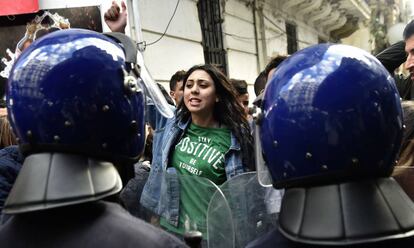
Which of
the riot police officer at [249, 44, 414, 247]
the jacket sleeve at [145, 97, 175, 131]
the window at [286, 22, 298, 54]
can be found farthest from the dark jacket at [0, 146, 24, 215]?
the window at [286, 22, 298, 54]

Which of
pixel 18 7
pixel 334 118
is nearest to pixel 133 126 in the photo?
pixel 334 118

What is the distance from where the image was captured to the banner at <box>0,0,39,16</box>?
13.6ft

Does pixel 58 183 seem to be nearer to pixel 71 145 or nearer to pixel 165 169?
pixel 71 145

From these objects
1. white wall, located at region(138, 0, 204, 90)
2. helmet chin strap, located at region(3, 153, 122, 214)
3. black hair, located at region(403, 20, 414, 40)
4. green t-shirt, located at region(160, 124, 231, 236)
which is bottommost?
green t-shirt, located at region(160, 124, 231, 236)

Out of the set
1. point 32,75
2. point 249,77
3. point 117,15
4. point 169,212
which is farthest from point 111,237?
point 249,77

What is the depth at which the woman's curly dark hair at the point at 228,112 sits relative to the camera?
2514 mm

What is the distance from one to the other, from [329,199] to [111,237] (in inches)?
20.6

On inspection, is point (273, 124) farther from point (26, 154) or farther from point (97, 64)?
point (26, 154)

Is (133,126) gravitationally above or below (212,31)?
below

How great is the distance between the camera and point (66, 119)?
1177 millimetres

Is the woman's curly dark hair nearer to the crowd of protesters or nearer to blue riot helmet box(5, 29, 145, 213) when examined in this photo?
the crowd of protesters

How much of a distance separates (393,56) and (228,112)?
4.15ft

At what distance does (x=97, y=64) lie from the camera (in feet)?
4.00

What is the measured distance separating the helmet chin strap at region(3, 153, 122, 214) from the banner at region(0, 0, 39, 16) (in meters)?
3.38
